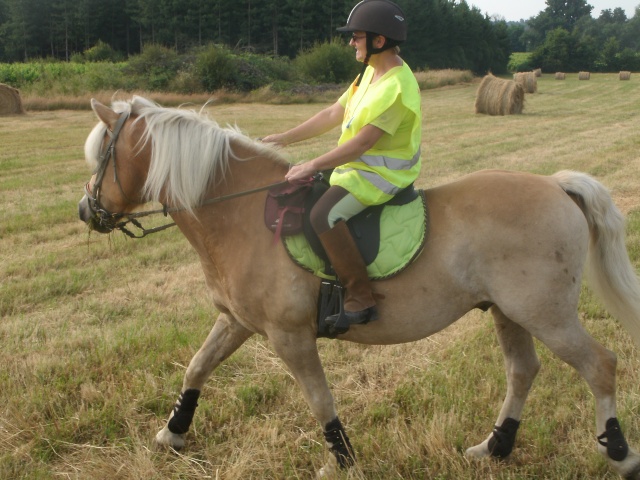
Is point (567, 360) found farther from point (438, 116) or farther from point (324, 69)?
point (324, 69)

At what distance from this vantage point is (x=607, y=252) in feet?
12.6

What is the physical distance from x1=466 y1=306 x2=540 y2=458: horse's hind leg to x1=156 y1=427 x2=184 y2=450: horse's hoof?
176 cm

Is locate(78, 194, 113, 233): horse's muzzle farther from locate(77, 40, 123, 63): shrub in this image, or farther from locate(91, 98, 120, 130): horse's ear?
locate(77, 40, 123, 63): shrub

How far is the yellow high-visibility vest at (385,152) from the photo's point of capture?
3367 mm

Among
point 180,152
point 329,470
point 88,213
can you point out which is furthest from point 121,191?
point 329,470

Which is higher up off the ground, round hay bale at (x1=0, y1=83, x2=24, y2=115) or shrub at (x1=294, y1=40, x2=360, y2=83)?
shrub at (x1=294, y1=40, x2=360, y2=83)

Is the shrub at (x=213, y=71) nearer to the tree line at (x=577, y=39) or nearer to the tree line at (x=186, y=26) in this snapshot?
the tree line at (x=186, y=26)

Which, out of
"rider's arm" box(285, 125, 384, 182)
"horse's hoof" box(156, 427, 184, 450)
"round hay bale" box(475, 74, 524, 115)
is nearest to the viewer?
"rider's arm" box(285, 125, 384, 182)

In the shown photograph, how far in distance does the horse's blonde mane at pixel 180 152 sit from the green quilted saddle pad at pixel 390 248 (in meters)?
0.60

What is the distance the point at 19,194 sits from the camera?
36.8ft

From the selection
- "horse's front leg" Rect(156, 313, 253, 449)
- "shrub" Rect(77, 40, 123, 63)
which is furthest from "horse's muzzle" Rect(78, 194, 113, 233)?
"shrub" Rect(77, 40, 123, 63)

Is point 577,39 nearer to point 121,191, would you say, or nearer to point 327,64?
point 327,64

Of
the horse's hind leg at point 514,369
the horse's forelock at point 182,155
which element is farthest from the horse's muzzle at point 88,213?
the horse's hind leg at point 514,369

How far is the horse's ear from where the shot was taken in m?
3.64
